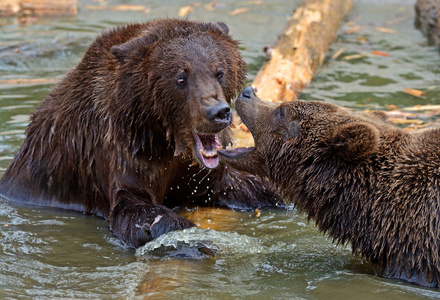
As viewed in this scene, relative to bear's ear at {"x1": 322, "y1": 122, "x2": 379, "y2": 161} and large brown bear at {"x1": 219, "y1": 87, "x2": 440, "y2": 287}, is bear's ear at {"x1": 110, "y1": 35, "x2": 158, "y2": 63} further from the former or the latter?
bear's ear at {"x1": 322, "y1": 122, "x2": 379, "y2": 161}

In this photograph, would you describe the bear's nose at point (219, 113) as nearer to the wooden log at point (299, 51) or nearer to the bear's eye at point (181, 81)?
the bear's eye at point (181, 81)

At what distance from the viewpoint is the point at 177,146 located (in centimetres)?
713

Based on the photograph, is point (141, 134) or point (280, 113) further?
point (141, 134)

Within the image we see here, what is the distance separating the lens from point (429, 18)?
16188 millimetres

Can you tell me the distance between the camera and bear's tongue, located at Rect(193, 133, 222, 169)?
7.03 m

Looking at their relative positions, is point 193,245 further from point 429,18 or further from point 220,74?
point 429,18

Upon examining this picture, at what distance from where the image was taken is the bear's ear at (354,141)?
589 cm

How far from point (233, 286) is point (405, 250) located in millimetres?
1515

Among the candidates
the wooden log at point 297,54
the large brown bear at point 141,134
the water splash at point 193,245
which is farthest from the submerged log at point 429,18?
the water splash at point 193,245

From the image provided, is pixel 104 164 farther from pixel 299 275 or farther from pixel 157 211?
pixel 299 275

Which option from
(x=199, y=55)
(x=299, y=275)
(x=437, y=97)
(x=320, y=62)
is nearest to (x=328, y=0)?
(x=320, y=62)

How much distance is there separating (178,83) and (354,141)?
1.99 meters

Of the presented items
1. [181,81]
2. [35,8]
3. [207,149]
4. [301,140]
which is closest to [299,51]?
[207,149]

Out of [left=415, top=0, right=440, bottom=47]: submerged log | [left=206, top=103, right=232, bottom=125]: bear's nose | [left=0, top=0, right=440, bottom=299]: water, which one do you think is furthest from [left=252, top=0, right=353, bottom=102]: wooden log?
[left=206, top=103, right=232, bottom=125]: bear's nose
